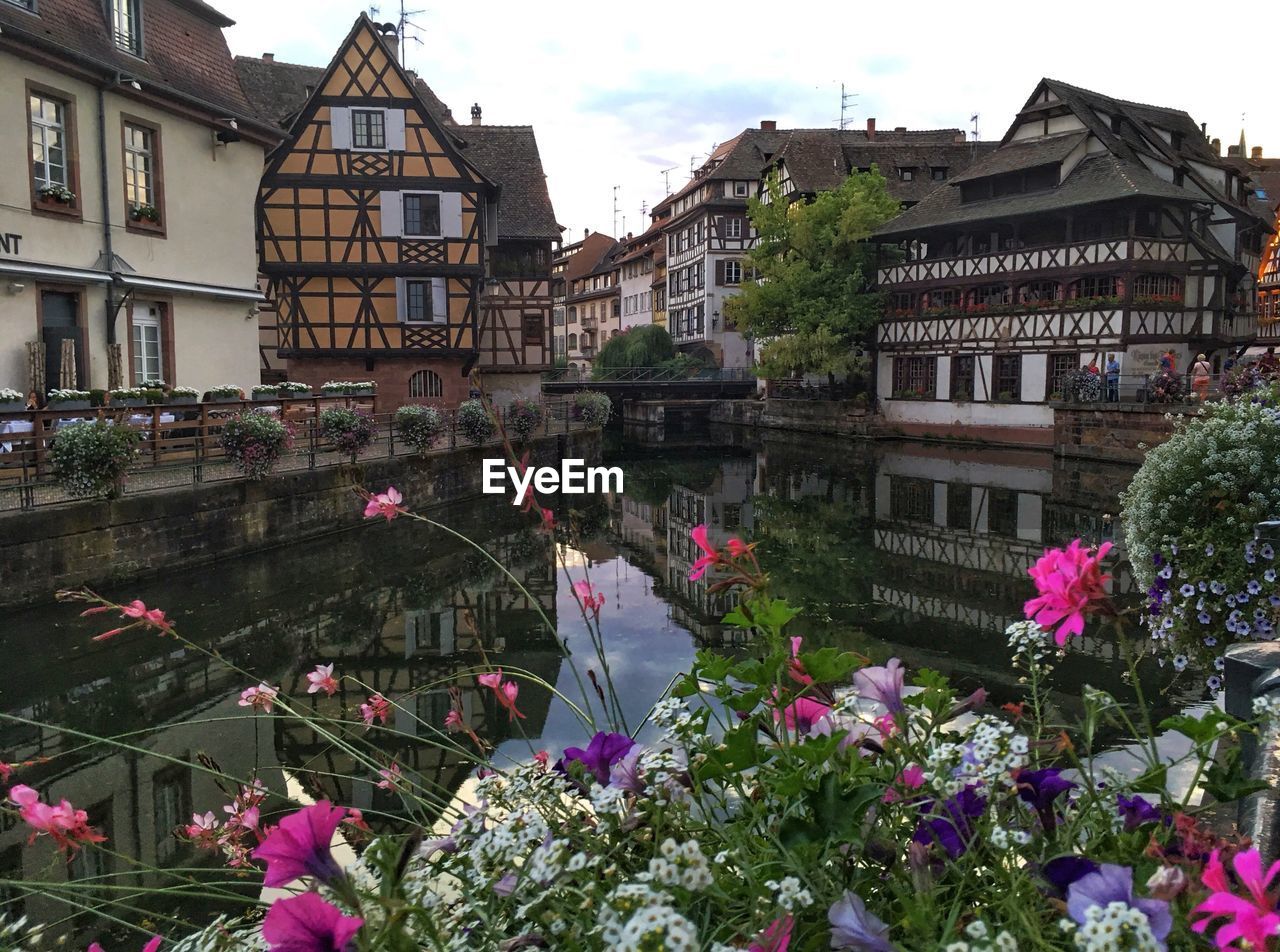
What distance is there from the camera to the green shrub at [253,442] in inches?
580

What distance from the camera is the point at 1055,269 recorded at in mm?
31234

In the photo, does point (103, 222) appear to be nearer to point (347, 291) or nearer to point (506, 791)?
point (347, 291)

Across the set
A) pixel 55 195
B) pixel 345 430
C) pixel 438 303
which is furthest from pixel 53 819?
pixel 438 303

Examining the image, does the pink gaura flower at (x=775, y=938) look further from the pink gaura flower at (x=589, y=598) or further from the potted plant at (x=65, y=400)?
the potted plant at (x=65, y=400)

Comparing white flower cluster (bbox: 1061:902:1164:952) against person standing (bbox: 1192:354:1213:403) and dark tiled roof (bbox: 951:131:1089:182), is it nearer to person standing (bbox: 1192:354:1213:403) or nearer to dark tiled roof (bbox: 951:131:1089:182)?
person standing (bbox: 1192:354:1213:403)

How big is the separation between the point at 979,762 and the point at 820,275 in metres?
37.5

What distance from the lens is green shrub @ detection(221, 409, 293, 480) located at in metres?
14.7

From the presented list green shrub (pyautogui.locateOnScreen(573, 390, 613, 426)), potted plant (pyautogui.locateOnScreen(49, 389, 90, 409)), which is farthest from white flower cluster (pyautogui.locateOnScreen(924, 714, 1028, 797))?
green shrub (pyautogui.locateOnScreen(573, 390, 613, 426))

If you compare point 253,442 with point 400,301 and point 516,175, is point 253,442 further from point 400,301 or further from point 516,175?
point 516,175

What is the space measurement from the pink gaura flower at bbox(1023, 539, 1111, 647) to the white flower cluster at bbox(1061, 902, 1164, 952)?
1.97 feet

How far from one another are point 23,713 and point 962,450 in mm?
28716

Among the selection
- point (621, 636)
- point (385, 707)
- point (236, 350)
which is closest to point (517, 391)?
point (236, 350)

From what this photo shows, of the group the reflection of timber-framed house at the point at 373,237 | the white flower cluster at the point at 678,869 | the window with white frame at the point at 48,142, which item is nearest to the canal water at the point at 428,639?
the white flower cluster at the point at 678,869

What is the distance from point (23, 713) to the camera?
832cm
